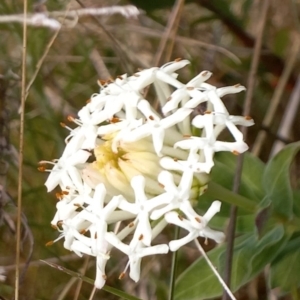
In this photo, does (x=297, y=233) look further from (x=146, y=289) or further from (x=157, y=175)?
(x=146, y=289)

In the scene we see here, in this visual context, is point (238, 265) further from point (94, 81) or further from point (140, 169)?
point (94, 81)

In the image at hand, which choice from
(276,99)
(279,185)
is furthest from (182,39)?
(279,185)

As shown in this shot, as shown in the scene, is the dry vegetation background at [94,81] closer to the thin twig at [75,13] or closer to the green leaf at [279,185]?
the thin twig at [75,13]

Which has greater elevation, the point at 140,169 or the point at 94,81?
the point at 140,169

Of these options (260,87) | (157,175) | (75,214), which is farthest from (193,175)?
(260,87)

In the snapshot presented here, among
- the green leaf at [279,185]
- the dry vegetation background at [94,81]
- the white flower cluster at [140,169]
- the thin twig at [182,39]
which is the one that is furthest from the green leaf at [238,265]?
the thin twig at [182,39]

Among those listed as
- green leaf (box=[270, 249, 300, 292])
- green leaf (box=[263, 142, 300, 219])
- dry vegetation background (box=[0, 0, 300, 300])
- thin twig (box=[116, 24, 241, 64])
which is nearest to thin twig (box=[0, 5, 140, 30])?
dry vegetation background (box=[0, 0, 300, 300])
